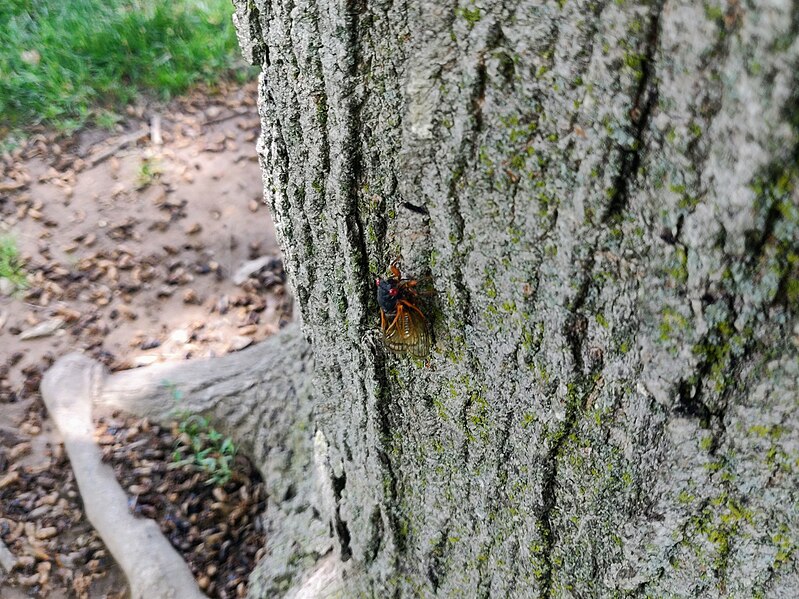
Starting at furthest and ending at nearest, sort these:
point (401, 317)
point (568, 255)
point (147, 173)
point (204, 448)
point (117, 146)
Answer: point (117, 146), point (147, 173), point (204, 448), point (401, 317), point (568, 255)

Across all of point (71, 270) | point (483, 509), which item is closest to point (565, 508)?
point (483, 509)

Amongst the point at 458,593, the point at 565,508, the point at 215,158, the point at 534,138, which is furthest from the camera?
the point at 215,158

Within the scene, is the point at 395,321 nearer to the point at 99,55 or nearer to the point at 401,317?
the point at 401,317

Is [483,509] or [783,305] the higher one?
[783,305]

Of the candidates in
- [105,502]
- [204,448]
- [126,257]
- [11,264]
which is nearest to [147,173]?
[126,257]

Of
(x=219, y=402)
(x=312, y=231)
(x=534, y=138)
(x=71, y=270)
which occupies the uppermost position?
(x=534, y=138)

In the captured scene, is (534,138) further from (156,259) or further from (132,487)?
(156,259)

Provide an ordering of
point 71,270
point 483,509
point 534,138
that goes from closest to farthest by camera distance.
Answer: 1. point 534,138
2. point 483,509
3. point 71,270
